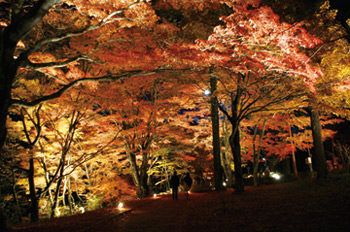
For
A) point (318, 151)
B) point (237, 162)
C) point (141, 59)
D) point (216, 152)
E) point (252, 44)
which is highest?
point (141, 59)

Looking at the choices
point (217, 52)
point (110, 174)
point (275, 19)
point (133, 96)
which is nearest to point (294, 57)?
point (275, 19)

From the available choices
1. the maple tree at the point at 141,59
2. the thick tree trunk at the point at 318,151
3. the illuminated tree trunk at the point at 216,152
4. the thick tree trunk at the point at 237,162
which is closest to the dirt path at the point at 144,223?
the maple tree at the point at 141,59

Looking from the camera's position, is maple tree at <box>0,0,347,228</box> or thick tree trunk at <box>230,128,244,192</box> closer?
maple tree at <box>0,0,347,228</box>

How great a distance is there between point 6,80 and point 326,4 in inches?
585

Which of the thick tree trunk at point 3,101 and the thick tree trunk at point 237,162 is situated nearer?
the thick tree trunk at point 3,101

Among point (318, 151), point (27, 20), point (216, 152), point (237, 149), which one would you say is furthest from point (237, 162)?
point (27, 20)

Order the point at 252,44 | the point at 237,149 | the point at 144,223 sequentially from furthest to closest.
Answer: the point at 237,149 → the point at 252,44 → the point at 144,223

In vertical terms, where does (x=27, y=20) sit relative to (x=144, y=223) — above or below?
above

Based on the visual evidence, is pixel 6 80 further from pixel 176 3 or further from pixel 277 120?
pixel 277 120

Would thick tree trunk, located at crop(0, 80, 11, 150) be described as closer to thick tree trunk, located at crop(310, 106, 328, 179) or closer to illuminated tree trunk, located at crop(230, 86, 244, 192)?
illuminated tree trunk, located at crop(230, 86, 244, 192)

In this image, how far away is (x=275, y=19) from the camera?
7.80 metres

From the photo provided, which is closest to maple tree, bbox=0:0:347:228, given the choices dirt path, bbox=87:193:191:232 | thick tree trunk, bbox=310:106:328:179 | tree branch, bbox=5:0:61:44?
tree branch, bbox=5:0:61:44

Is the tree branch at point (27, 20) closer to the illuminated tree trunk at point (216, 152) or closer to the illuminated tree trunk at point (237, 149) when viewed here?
the illuminated tree trunk at point (237, 149)

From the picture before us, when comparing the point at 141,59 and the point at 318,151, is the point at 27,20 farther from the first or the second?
the point at 318,151
